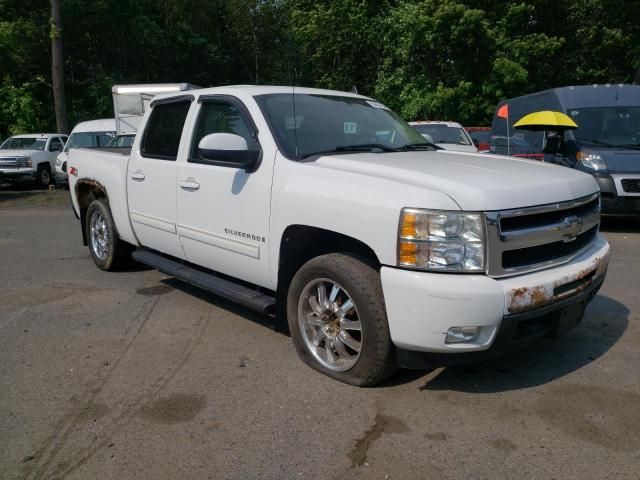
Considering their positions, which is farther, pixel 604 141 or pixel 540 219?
pixel 604 141

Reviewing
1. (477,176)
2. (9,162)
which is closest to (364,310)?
(477,176)

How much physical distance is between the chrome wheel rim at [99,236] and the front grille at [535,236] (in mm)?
4607

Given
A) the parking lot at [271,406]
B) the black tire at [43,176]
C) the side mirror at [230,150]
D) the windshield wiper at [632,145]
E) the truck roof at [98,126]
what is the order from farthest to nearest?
the black tire at [43,176], the truck roof at [98,126], the windshield wiper at [632,145], the side mirror at [230,150], the parking lot at [271,406]

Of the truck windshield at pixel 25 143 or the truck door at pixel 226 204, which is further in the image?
the truck windshield at pixel 25 143

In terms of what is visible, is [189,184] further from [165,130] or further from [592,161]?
[592,161]

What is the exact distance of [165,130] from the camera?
Result: 5.29 m

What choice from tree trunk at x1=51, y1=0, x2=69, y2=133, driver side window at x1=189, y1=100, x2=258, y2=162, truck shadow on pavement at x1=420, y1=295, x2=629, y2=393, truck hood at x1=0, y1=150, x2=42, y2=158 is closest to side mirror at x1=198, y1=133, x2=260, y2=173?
driver side window at x1=189, y1=100, x2=258, y2=162

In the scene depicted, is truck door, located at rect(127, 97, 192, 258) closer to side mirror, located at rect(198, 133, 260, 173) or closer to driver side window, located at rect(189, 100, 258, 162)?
driver side window, located at rect(189, 100, 258, 162)

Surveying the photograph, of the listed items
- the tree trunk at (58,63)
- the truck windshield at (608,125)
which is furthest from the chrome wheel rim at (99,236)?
the tree trunk at (58,63)

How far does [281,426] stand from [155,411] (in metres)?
0.78

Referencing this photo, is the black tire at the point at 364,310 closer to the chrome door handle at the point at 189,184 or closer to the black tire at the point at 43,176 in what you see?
the chrome door handle at the point at 189,184

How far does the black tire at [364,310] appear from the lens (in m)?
3.38

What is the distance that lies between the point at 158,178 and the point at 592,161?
22.5 feet

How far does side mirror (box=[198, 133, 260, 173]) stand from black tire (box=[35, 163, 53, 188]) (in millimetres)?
16108
